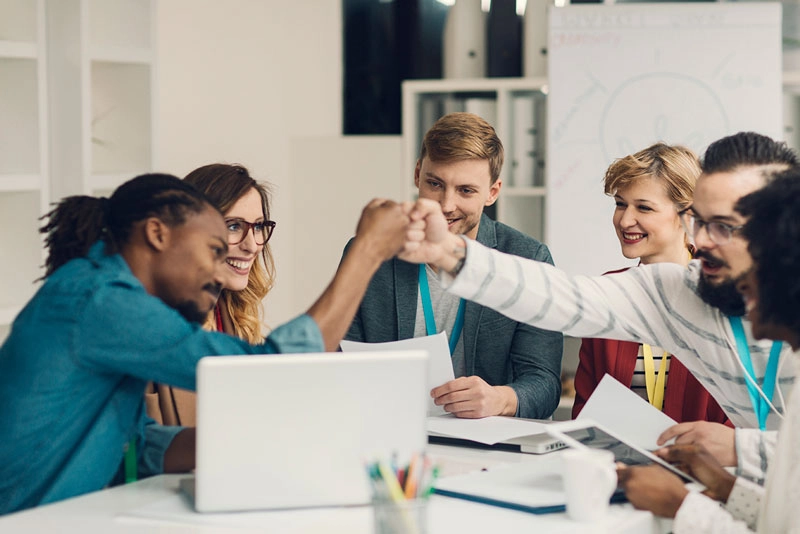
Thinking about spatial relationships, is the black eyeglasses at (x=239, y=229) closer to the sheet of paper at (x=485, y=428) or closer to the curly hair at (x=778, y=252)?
the sheet of paper at (x=485, y=428)

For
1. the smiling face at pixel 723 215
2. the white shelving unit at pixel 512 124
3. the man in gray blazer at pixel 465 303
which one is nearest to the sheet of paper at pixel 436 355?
the man in gray blazer at pixel 465 303

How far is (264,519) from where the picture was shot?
4.79 ft

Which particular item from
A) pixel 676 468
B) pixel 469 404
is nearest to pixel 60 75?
pixel 469 404

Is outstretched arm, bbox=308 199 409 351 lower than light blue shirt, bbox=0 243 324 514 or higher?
higher

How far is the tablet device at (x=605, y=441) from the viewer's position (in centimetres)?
161

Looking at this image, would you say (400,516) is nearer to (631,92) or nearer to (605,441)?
(605,441)

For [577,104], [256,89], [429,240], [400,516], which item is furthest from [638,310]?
[256,89]

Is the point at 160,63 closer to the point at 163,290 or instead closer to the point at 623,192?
the point at 623,192

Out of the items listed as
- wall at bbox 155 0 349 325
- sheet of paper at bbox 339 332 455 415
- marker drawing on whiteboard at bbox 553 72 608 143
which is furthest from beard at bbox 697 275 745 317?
wall at bbox 155 0 349 325

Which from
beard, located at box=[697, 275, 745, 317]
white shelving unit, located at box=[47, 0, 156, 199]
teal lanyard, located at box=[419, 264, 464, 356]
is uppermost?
white shelving unit, located at box=[47, 0, 156, 199]

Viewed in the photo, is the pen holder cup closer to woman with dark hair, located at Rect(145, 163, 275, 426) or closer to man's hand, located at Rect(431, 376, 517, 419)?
man's hand, located at Rect(431, 376, 517, 419)

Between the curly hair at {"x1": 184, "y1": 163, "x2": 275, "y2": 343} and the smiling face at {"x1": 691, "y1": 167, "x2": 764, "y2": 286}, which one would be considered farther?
the curly hair at {"x1": 184, "y1": 163, "x2": 275, "y2": 343}

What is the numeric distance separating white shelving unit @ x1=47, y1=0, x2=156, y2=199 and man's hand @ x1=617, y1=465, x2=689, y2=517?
219 cm

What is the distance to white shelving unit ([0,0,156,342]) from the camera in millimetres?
3049
